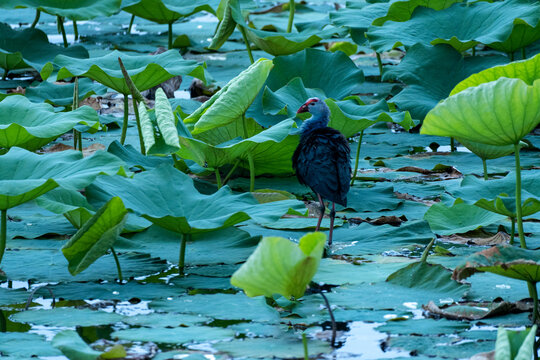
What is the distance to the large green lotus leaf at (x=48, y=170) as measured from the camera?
2207 millimetres

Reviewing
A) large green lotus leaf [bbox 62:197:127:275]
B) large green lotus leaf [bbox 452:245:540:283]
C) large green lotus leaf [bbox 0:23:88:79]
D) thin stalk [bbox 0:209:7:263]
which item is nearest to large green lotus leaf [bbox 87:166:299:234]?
large green lotus leaf [bbox 62:197:127:275]

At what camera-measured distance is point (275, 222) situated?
2885mm

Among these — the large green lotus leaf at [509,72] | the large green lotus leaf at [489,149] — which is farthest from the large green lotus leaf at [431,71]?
the large green lotus leaf at [509,72]

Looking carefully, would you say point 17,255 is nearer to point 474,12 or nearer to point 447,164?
point 447,164

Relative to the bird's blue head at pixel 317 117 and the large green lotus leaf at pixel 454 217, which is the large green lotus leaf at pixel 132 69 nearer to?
the bird's blue head at pixel 317 117

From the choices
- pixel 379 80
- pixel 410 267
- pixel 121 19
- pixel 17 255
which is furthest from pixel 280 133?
pixel 121 19

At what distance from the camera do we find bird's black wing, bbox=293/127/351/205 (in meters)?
2.80

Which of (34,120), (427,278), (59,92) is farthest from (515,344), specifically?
(59,92)

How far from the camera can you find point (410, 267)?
92.1 inches

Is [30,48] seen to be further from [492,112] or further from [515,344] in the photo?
[515,344]

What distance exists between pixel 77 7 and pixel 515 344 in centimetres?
401

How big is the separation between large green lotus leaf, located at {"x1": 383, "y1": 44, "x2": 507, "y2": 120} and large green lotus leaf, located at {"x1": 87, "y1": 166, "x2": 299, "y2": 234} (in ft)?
5.48

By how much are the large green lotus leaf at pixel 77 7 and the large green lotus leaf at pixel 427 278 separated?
3178 mm

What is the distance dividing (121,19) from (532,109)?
216 inches
